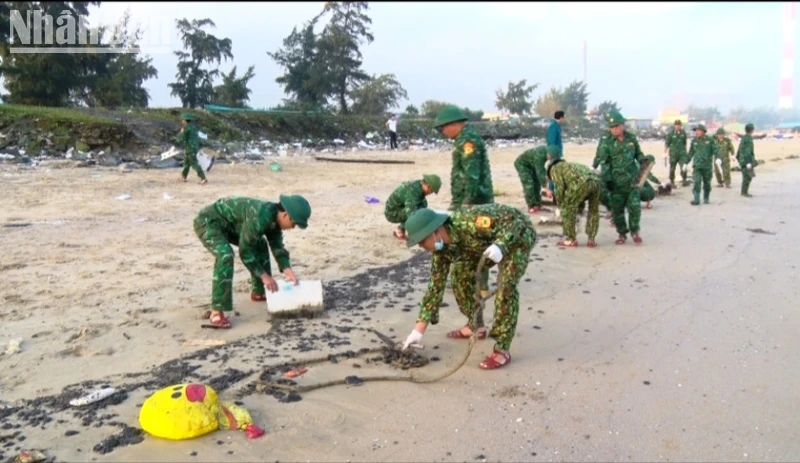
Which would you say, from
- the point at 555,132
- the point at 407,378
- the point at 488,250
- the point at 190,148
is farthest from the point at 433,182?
the point at 190,148

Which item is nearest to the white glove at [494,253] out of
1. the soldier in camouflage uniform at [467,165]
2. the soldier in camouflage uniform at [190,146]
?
the soldier in camouflage uniform at [467,165]

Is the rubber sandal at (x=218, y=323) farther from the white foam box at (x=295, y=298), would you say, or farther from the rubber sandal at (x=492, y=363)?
the rubber sandal at (x=492, y=363)

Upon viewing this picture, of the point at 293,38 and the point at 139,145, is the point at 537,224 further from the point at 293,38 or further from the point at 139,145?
the point at 293,38

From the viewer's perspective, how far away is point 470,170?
606cm

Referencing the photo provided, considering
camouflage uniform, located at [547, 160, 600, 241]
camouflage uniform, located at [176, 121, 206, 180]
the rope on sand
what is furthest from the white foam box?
camouflage uniform, located at [176, 121, 206, 180]

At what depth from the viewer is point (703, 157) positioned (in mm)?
12469

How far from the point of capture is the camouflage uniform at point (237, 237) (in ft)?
17.0

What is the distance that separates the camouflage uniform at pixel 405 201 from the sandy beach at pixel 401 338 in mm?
560

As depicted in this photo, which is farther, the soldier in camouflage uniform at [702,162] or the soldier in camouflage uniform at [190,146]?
the soldier in camouflage uniform at [190,146]

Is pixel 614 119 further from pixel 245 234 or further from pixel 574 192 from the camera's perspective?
pixel 245 234

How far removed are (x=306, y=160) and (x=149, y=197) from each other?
325 inches

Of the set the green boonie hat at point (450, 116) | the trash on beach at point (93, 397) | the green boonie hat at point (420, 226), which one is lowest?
the trash on beach at point (93, 397)

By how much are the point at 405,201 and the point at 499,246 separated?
3.03 metres

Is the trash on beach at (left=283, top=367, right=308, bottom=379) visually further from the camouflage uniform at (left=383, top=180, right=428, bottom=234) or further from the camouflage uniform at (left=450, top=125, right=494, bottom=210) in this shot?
the camouflage uniform at (left=383, top=180, right=428, bottom=234)
